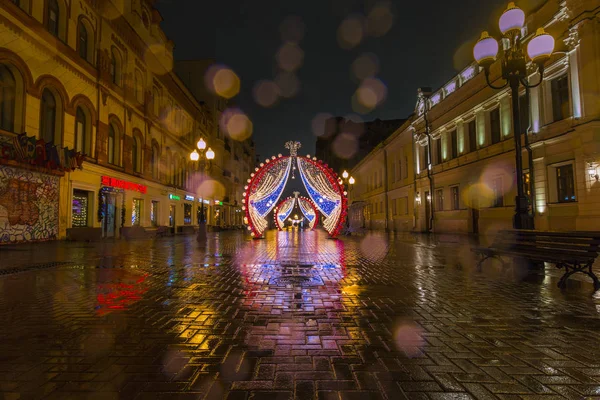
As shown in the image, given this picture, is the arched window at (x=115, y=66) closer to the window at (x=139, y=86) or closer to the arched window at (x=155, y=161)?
the window at (x=139, y=86)

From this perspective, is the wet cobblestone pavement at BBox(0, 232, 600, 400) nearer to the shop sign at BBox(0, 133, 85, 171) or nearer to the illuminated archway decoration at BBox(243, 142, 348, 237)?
the shop sign at BBox(0, 133, 85, 171)

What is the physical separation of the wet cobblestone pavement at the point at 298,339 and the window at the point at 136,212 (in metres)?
19.3

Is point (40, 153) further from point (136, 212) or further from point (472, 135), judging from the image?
point (472, 135)

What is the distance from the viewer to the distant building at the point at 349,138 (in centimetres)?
6731

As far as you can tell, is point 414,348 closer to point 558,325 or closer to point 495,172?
point 558,325

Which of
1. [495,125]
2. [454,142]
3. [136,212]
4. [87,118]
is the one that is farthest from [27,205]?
→ [454,142]

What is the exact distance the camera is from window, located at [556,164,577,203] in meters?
16.5

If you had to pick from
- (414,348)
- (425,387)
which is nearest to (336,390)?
(425,387)

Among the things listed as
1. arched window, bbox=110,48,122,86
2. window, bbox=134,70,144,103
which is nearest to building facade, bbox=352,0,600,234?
arched window, bbox=110,48,122,86

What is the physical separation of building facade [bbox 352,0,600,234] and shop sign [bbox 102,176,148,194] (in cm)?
2198

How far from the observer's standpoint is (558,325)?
4.10 metres

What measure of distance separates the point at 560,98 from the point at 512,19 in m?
11.6

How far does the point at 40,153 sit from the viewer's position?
1548cm

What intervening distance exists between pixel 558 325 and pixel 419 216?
1151 inches
